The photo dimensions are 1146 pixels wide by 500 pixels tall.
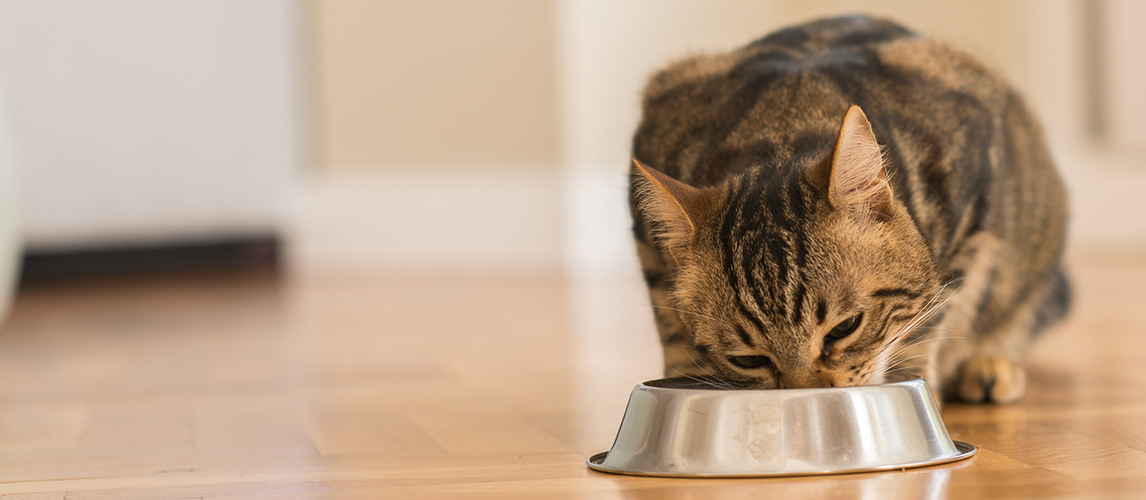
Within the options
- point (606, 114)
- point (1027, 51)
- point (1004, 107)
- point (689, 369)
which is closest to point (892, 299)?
point (689, 369)

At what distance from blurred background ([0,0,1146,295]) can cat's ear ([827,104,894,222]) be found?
2575 mm

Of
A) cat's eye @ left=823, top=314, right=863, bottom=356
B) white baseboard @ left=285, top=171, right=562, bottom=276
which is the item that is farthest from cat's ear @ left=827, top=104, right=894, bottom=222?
white baseboard @ left=285, top=171, right=562, bottom=276

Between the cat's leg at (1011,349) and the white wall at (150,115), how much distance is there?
9.44ft

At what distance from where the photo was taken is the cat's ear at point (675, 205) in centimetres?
117

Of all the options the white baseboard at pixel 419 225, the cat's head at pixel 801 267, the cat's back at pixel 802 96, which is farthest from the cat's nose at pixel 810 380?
the white baseboard at pixel 419 225

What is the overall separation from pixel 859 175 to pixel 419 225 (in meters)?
3.16

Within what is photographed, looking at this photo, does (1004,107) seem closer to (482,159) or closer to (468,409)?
(468,409)

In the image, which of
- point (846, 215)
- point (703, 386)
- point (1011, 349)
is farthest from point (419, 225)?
point (846, 215)

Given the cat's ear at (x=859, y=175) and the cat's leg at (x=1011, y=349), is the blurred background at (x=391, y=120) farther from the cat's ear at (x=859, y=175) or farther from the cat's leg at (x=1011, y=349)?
the cat's ear at (x=859, y=175)

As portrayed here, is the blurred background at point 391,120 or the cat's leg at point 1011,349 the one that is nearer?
the cat's leg at point 1011,349

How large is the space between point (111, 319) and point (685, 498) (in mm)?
2413

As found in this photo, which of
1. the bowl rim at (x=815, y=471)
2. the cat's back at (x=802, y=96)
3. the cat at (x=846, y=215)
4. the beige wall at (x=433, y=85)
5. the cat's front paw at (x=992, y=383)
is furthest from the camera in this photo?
the beige wall at (x=433, y=85)

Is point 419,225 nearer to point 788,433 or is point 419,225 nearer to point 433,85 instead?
point 433,85

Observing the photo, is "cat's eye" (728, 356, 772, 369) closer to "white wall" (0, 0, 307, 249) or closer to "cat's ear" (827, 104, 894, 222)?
"cat's ear" (827, 104, 894, 222)
